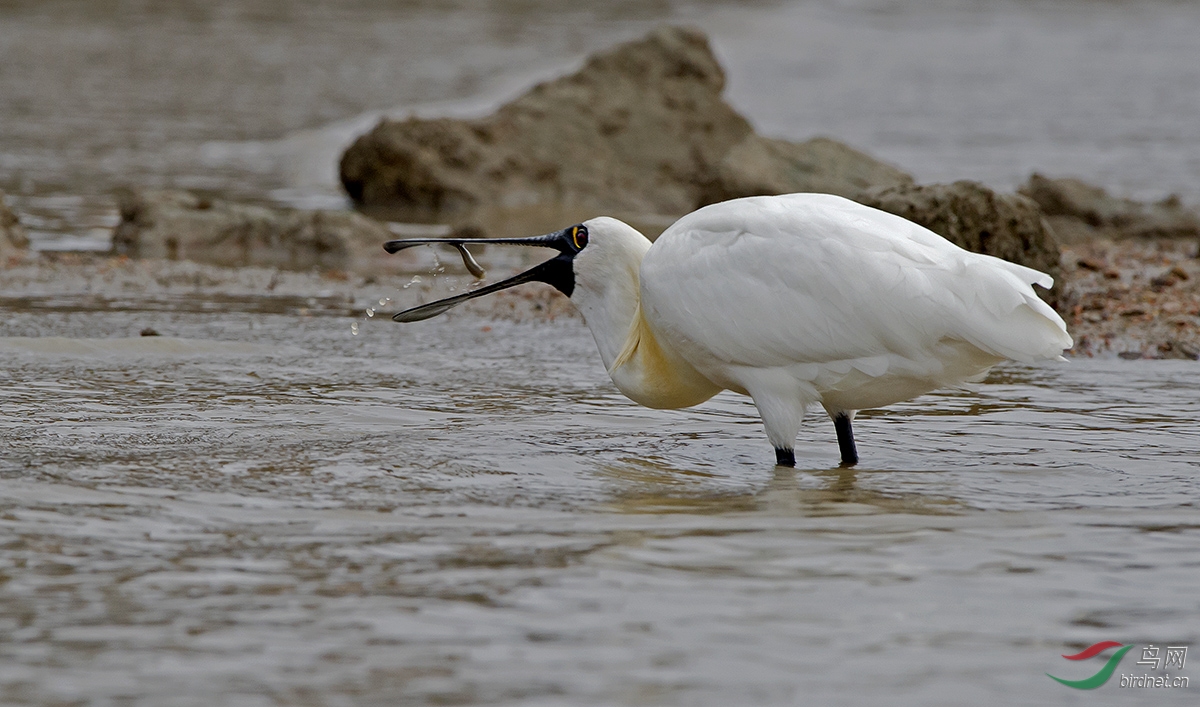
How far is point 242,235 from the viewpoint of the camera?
546 inches

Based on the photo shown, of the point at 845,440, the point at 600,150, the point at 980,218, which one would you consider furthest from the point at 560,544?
the point at 600,150

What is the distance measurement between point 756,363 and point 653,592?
2137mm

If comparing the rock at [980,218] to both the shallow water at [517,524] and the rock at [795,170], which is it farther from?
the rock at [795,170]

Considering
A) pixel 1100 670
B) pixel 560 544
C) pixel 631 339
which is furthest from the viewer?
pixel 631 339

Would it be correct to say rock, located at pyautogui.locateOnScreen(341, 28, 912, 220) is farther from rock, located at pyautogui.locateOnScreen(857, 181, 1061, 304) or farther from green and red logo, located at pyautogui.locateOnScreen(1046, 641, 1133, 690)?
green and red logo, located at pyautogui.locateOnScreen(1046, 641, 1133, 690)

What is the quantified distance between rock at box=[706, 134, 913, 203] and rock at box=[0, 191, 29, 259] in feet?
21.4

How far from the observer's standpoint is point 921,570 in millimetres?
5027

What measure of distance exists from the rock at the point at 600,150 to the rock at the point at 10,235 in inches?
182

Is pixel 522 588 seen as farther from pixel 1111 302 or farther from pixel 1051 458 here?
pixel 1111 302

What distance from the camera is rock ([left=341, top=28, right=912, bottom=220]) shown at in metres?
17.1

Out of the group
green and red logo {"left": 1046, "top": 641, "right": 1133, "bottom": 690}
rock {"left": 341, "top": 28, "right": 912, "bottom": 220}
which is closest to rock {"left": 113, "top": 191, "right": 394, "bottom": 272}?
rock {"left": 341, "top": 28, "right": 912, "bottom": 220}

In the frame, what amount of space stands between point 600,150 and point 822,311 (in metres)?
12.2

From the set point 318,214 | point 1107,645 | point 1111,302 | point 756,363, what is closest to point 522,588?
point 1107,645

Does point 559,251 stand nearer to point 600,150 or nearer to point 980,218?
point 980,218
